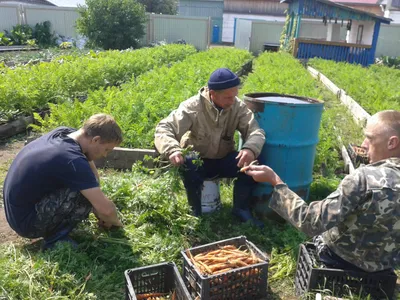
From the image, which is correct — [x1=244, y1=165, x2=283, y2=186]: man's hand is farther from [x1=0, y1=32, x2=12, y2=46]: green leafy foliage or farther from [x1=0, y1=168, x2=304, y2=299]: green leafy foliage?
[x1=0, y1=32, x2=12, y2=46]: green leafy foliage

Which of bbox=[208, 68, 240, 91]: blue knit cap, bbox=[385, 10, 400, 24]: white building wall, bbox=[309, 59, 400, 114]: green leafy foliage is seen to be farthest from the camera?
bbox=[385, 10, 400, 24]: white building wall

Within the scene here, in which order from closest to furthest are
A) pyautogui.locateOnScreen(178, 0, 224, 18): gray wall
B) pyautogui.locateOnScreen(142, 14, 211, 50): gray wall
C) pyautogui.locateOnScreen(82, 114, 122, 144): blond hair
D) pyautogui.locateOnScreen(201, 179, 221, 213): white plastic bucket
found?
pyautogui.locateOnScreen(82, 114, 122, 144): blond hair
pyautogui.locateOnScreen(201, 179, 221, 213): white plastic bucket
pyautogui.locateOnScreen(142, 14, 211, 50): gray wall
pyautogui.locateOnScreen(178, 0, 224, 18): gray wall

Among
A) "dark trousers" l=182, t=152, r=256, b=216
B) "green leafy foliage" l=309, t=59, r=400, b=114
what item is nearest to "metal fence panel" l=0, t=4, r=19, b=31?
"green leafy foliage" l=309, t=59, r=400, b=114

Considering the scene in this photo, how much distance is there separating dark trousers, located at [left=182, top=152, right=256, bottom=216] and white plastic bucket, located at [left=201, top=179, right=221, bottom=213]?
6 cm

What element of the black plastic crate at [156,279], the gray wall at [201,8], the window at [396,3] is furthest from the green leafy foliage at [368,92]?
the gray wall at [201,8]

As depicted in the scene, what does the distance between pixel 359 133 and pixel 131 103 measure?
13.0ft

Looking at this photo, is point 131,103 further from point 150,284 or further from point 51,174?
point 150,284

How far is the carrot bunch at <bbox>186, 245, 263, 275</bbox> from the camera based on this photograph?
258cm

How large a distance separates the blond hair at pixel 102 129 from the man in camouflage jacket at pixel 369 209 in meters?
1.35

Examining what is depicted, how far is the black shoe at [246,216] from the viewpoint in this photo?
372cm

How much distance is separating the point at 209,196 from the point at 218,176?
22cm

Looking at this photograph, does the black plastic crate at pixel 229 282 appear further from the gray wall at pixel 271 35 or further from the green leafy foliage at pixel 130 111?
the gray wall at pixel 271 35

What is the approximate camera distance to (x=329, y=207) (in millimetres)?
2281

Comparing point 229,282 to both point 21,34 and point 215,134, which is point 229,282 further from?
point 21,34
